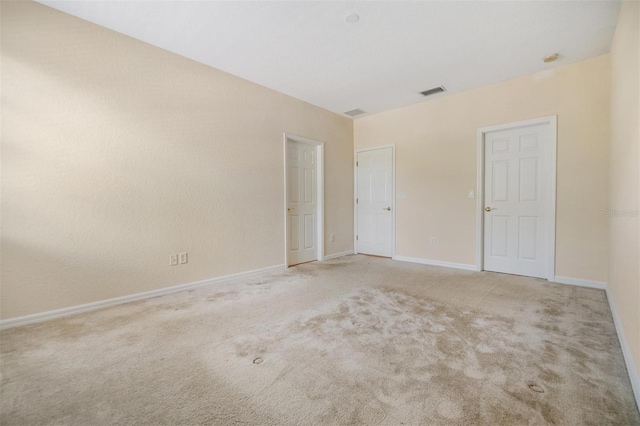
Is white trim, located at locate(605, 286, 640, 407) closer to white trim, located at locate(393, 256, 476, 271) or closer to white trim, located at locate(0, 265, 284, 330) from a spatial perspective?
white trim, located at locate(393, 256, 476, 271)

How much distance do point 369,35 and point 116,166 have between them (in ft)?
9.22

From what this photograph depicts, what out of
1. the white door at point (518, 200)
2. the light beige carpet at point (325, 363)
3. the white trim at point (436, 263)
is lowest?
the light beige carpet at point (325, 363)

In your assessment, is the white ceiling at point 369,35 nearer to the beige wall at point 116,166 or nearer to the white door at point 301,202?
the beige wall at point 116,166

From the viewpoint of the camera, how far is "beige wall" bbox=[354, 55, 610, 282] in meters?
3.19

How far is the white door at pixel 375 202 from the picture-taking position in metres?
5.06

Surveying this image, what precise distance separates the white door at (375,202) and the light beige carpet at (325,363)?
2.23 meters

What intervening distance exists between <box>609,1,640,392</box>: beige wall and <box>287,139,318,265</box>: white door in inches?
141

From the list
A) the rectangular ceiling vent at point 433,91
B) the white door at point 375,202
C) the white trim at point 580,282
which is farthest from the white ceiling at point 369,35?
the white trim at point 580,282

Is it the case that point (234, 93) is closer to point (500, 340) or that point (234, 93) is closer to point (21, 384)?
point (21, 384)

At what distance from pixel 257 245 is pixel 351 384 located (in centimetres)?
265

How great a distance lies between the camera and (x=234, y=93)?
3646 millimetres

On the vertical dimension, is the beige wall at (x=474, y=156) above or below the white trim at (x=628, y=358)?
above

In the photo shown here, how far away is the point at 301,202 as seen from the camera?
4.65m

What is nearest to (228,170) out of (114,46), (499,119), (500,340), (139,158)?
(139,158)
